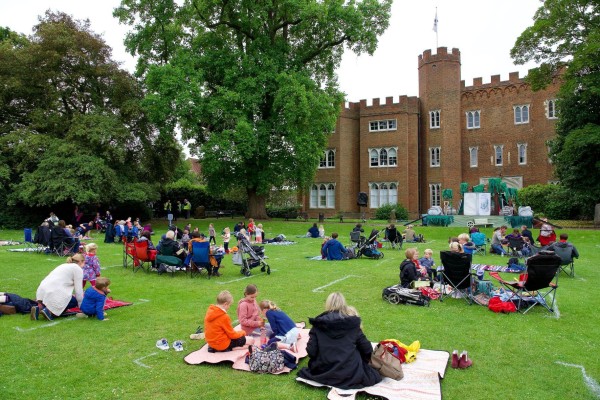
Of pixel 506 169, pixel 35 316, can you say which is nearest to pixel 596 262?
pixel 35 316

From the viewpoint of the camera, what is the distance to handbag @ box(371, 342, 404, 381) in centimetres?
522

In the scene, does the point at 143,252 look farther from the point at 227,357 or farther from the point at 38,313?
the point at 227,357

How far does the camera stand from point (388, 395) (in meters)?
4.79

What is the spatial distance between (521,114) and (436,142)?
753cm

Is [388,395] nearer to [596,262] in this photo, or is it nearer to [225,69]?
[596,262]

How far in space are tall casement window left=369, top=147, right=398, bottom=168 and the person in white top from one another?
3799 cm

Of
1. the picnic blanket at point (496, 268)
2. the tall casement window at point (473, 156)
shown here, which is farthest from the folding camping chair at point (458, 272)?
the tall casement window at point (473, 156)

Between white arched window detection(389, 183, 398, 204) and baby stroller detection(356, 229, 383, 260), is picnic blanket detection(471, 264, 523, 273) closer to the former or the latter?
baby stroller detection(356, 229, 383, 260)

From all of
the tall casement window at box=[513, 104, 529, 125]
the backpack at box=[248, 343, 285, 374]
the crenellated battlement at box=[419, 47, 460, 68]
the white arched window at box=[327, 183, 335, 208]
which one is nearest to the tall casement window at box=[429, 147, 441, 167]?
the tall casement window at box=[513, 104, 529, 125]

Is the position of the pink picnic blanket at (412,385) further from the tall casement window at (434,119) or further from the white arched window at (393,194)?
the tall casement window at (434,119)

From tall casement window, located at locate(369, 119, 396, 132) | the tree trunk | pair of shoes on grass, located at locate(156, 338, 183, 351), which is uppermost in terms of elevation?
tall casement window, located at locate(369, 119, 396, 132)

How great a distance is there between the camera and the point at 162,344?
6488 mm

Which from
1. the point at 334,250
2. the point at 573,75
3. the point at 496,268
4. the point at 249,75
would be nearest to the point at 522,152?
the point at 573,75

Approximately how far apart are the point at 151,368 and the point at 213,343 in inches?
33.1
